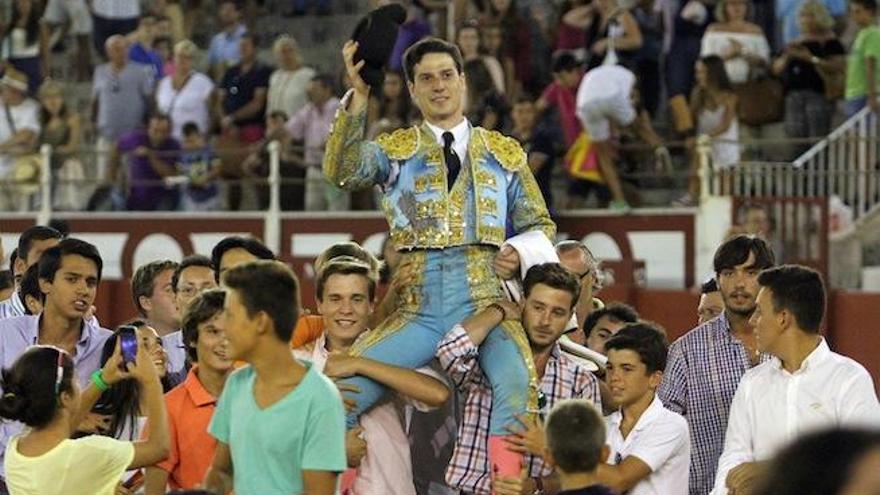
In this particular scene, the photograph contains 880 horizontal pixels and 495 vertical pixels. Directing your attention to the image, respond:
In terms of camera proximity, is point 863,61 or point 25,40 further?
point 25,40

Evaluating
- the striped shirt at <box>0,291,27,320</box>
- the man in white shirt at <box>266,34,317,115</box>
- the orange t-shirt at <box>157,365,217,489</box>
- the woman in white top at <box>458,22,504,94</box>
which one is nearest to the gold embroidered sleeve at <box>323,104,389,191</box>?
the orange t-shirt at <box>157,365,217,489</box>

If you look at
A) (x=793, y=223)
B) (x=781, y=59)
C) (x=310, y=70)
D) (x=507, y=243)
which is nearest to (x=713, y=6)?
(x=781, y=59)

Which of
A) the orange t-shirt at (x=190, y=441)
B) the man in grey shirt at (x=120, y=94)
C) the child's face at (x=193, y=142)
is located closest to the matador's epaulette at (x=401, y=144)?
the orange t-shirt at (x=190, y=441)

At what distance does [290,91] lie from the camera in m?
18.5

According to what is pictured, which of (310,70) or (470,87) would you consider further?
(310,70)

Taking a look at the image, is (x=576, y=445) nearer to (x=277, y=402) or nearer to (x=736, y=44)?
(x=277, y=402)

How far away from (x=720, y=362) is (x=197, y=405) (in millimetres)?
1978

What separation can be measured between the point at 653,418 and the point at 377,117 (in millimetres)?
10555

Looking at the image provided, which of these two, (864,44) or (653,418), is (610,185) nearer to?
(864,44)

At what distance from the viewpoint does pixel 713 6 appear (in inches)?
682

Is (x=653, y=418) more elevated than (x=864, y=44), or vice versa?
(x=864, y=44)

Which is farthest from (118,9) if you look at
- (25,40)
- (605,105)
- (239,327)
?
(239,327)

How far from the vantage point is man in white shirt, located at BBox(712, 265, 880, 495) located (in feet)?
22.2

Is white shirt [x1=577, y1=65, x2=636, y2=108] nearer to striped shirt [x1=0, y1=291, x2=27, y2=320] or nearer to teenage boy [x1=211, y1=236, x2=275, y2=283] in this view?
striped shirt [x1=0, y1=291, x2=27, y2=320]
